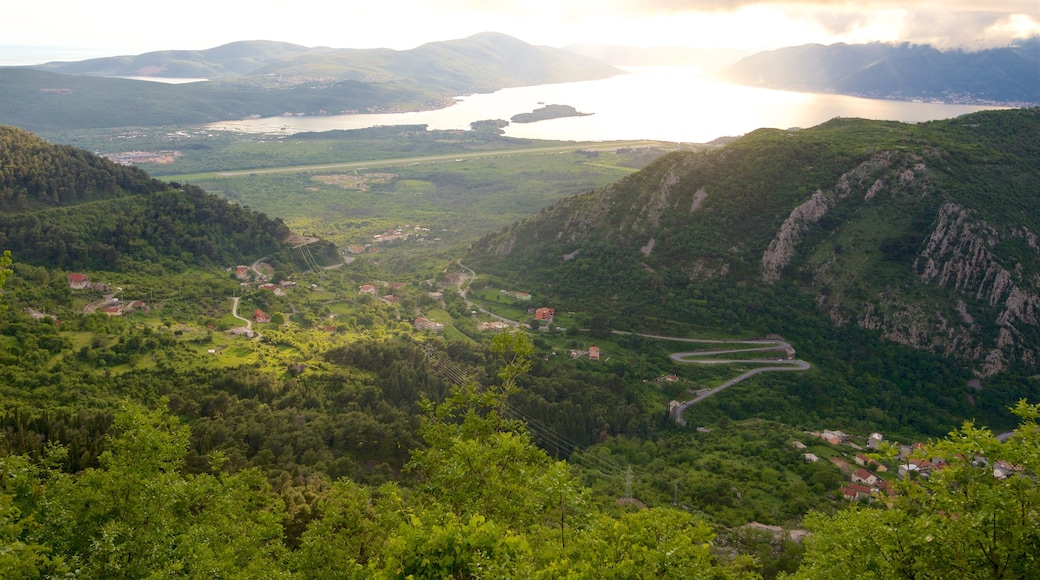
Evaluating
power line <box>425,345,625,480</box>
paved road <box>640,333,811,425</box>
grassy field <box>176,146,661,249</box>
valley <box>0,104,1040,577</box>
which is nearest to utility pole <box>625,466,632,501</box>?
valley <box>0,104,1040,577</box>

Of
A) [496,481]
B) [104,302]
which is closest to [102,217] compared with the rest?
[104,302]

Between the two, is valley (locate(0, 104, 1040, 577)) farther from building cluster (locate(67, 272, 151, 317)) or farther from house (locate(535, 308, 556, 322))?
house (locate(535, 308, 556, 322))

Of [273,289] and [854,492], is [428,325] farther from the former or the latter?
[854,492]

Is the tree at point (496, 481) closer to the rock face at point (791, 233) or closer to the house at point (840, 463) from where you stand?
the house at point (840, 463)

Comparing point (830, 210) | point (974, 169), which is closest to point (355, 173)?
point (830, 210)

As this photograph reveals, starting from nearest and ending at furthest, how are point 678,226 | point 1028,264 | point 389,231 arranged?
point 1028,264 < point 678,226 < point 389,231

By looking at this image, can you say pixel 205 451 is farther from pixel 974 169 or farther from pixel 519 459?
pixel 974 169

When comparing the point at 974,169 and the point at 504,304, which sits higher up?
the point at 974,169
